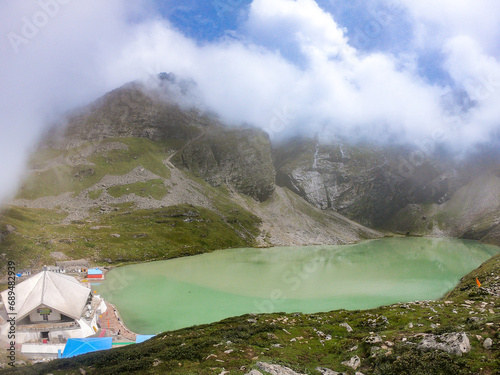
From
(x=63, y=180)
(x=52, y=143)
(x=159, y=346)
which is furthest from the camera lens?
(x=52, y=143)

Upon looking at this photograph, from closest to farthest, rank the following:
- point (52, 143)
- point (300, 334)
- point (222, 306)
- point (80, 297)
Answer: point (300, 334) < point (80, 297) < point (222, 306) < point (52, 143)

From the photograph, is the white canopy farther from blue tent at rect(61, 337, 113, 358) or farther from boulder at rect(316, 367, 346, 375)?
boulder at rect(316, 367, 346, 375)

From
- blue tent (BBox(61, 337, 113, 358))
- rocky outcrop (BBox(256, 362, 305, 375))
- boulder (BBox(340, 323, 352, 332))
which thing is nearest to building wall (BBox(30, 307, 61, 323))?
blue tent (BBox(61, 337, 113, 358))

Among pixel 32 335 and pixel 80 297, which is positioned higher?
pixel 80 297

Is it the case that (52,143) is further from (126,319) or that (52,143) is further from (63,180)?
(126,319)

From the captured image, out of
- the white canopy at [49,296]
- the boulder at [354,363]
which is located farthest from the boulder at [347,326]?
the white canopy at [49,296]

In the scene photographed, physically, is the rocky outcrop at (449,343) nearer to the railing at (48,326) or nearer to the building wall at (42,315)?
the railing at (48,326)

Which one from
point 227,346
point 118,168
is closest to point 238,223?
point 118,168

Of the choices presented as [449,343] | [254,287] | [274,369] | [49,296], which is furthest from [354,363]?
[254,287]

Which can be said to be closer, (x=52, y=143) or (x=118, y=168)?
Answer: (x=118, y=168)
